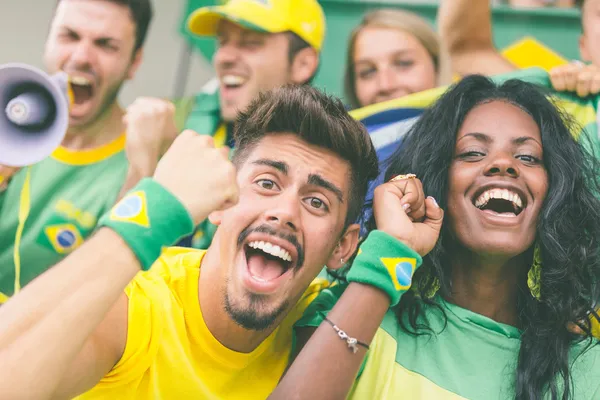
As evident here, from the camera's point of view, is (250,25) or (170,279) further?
(250,25)

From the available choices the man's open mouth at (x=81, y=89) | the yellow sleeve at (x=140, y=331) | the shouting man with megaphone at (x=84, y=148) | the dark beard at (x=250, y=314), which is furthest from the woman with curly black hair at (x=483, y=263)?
the man's open mouth at (x=81, y=89)

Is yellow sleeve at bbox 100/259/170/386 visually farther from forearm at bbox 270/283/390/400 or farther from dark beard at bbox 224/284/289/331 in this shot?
forearm at bbox 270/283/390/400

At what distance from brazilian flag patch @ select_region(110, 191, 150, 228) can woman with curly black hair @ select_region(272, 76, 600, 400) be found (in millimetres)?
474

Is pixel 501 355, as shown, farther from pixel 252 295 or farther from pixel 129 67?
pixel 129 67

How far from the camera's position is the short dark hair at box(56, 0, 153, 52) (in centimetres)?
288

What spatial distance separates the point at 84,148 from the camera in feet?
8.89

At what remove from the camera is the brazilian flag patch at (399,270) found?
1633mm

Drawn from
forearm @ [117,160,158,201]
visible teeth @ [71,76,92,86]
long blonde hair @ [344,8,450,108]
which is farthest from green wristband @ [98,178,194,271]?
long blonde hair @ [344,8,450,108]

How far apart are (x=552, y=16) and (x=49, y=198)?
8.54 ft

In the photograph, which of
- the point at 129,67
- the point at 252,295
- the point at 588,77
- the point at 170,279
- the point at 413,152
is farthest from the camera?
the point at 129,67

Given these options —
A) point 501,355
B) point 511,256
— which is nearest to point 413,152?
point 511,256

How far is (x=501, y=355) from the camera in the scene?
6.23ft

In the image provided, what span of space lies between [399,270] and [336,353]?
8.6 inches

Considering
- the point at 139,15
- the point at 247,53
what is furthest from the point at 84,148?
the point at 247,53
